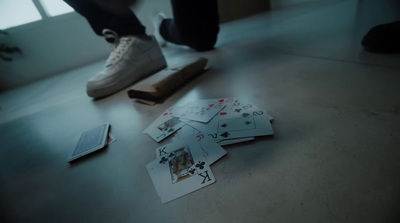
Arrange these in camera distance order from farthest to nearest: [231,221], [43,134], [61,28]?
1. [61,28]
2. [43,134]
3. [231,221]

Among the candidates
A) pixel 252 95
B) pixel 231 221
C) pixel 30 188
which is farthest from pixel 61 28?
pixel 231 221

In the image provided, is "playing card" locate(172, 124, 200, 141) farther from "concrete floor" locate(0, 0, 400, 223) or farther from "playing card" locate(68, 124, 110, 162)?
"playing card" locate(68, 124, 110, 162)

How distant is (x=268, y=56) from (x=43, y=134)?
1.35 m

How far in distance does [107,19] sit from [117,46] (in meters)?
0.18

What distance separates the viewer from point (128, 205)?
1.52 feet

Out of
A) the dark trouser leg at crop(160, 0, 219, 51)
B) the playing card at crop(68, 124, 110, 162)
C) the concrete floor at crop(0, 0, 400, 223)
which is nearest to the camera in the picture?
the concrete floor at crop(0, 0, 400, 223)

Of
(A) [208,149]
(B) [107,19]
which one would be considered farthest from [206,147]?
(B) [107,19]

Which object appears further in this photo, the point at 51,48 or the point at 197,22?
the point at 51,48

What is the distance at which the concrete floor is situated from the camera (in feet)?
1.27

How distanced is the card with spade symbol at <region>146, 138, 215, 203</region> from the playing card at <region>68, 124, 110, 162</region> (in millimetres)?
282

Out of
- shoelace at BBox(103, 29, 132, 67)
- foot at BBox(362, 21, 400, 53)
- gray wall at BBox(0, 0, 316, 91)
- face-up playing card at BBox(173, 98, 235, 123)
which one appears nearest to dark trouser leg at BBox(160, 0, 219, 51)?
shoelace at BBox(103, 29, 132, 67)

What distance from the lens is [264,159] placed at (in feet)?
1.61

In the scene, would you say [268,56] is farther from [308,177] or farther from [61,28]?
[61,28]

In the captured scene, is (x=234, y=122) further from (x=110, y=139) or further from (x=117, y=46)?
(x=117, y=46)
